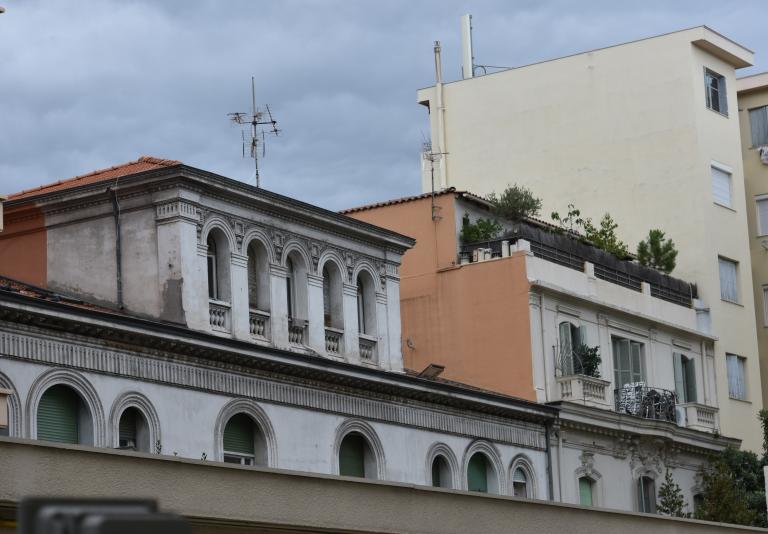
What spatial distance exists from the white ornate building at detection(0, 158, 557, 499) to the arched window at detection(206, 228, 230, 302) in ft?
0.09

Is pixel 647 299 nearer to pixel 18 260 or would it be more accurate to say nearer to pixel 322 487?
pixel 18 260

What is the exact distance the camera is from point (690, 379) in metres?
43.1

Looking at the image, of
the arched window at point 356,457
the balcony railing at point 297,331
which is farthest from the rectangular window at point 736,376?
the balcony railing at point 297,331

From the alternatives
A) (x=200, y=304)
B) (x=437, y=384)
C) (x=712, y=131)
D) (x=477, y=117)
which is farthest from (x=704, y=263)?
(x=200, y=304)

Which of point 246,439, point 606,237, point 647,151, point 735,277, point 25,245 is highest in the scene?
point 647,151

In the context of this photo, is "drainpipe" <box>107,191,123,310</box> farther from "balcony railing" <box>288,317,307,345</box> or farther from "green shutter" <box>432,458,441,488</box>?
"green shutter" <box>432,458,441,488</box>

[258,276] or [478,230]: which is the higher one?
[478,230]

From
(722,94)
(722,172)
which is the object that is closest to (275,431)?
(722,172)

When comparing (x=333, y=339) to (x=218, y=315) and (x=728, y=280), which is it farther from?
(x=728, y=280)

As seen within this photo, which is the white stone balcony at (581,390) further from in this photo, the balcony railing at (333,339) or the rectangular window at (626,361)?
the balcony railing at (333,339)

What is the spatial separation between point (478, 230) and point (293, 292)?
32.3 feet

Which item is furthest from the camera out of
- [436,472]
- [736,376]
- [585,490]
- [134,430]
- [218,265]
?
[736,376]

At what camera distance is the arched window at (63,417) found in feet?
71.3

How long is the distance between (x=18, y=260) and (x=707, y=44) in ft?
83.0
